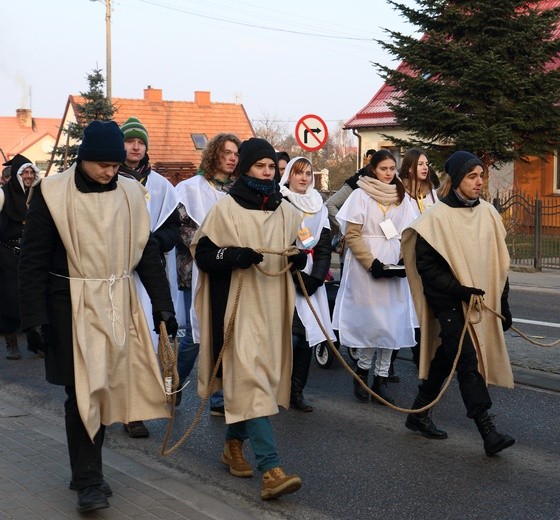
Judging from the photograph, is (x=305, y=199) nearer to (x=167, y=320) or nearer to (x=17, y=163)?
(x=167, y=320)

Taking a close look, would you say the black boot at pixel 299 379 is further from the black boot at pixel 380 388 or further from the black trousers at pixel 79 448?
the black trousers at pixel 79 448

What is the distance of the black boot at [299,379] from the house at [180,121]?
48795 mm

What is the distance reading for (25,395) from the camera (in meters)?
8.48

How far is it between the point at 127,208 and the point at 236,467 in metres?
1.68

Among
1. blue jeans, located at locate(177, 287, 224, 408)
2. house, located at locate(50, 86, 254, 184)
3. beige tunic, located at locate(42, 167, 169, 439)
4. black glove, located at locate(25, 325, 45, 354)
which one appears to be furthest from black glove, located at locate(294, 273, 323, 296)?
house, located at locate(50, 86, 254, 184)

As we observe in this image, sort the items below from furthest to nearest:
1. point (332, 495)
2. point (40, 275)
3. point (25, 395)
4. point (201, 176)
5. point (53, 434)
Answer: point (25, 395) < point (201, 176) < point (53, 434) < point (332, 495) < point (40, 275)

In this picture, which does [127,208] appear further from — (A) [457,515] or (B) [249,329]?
(A) [457,515]

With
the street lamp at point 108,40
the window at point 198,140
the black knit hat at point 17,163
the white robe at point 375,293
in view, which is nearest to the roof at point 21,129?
the window at point 198,140

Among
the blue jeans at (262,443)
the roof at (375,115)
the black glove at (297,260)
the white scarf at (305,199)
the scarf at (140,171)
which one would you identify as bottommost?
the blue jeans at (262,443)

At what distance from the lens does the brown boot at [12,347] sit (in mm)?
10352

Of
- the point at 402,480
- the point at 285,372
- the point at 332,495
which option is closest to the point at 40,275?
the point at 285,372

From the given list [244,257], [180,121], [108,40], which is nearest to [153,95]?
[180,121]

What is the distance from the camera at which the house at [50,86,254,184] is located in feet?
189

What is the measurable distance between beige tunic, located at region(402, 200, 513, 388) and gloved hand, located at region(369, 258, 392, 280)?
134 centimetres
